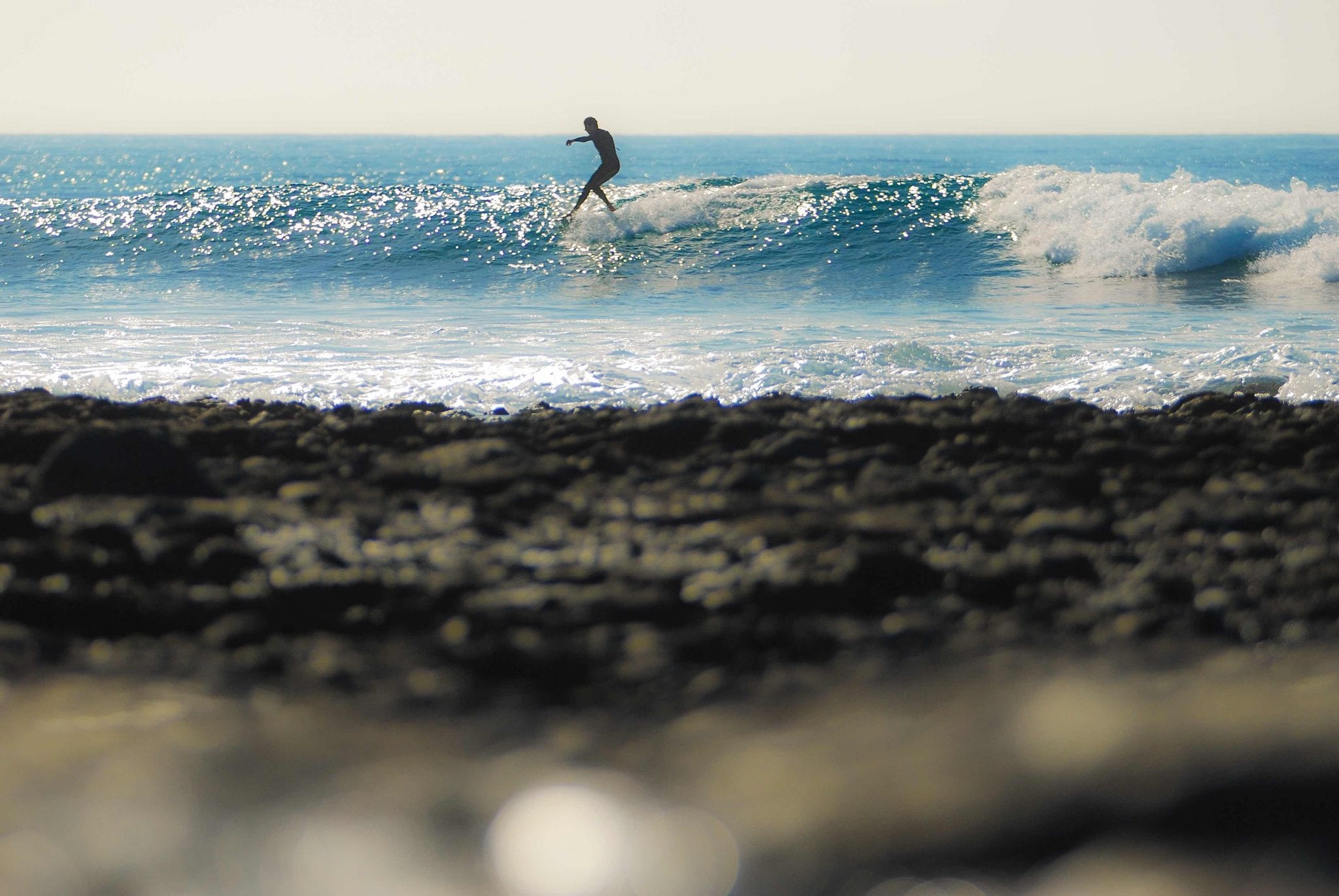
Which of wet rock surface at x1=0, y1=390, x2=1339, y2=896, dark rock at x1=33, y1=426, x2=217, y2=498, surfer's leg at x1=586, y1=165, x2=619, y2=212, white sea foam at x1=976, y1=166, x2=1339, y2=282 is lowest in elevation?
wet rock surface at x1=0, y1=390, x2=1339, y2=896

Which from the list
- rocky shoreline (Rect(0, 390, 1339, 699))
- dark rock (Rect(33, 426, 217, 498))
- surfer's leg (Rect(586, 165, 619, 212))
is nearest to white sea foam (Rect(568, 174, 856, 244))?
surfer's leg (Rect(586, 165, 619, 212))

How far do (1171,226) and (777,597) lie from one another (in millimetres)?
12069

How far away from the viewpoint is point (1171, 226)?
42.2 ft

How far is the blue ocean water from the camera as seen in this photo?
22.1ft

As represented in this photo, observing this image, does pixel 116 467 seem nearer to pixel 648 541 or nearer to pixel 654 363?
pixel 648 541

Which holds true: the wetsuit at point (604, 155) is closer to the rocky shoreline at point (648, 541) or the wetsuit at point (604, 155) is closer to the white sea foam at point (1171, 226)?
the white sea foam at point (1171, 226)

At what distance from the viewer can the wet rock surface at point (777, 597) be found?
5.43 feet

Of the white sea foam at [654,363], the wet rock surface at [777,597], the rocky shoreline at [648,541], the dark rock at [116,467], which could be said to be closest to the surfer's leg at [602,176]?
the white sea foam at [654,363]

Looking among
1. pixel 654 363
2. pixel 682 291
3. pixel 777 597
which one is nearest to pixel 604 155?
pixel 682 291

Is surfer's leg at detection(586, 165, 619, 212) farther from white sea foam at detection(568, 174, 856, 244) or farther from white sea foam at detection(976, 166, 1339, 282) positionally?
white sea foam at detection(976, 166, 1339, 282)

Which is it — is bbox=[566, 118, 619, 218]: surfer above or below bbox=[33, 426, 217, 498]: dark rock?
above

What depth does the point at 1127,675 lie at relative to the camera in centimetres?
224

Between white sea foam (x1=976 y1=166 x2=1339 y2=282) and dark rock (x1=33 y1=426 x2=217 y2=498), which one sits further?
white sea foam (x1=976 y1=166 x2=1339 y2=282)

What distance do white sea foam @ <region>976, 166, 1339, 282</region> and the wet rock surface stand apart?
887 cm
